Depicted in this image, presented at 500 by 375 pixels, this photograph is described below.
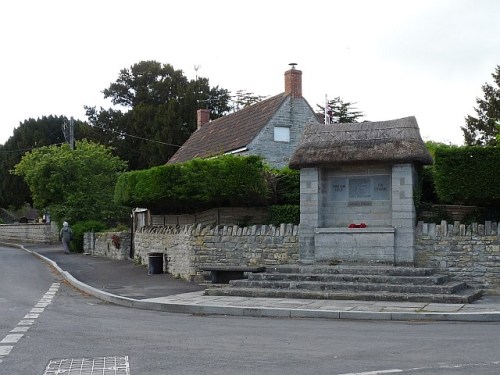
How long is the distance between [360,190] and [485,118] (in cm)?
3456

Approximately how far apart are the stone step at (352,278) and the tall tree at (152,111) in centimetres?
3532

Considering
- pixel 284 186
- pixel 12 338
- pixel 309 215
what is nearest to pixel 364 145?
pixel 309 215

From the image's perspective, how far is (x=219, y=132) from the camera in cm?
3725

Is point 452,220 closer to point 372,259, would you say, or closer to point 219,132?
point 372,259

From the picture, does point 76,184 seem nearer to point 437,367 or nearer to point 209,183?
point 209,183

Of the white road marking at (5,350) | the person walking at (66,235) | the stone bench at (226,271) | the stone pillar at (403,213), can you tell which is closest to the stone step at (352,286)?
the stone bench at (226,271)

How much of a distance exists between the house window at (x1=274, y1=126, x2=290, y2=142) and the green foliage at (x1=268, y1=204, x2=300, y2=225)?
13148mm

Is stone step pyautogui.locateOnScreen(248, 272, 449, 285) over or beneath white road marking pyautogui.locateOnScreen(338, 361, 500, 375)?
over

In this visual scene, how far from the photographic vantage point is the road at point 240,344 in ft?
26.0

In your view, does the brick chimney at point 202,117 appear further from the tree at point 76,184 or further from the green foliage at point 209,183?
the green foliage at point 209,183

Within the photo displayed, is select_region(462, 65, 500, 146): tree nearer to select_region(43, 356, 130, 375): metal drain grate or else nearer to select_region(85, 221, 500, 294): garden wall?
select_region(85, 221, 500, 294): garden wall

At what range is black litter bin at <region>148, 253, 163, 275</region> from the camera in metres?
22.8

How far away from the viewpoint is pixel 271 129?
33.4m

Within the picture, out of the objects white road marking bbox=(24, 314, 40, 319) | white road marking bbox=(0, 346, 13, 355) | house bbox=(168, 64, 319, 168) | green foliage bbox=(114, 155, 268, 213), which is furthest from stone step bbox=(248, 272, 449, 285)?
house bbox=(168, 64, 319, 168)
